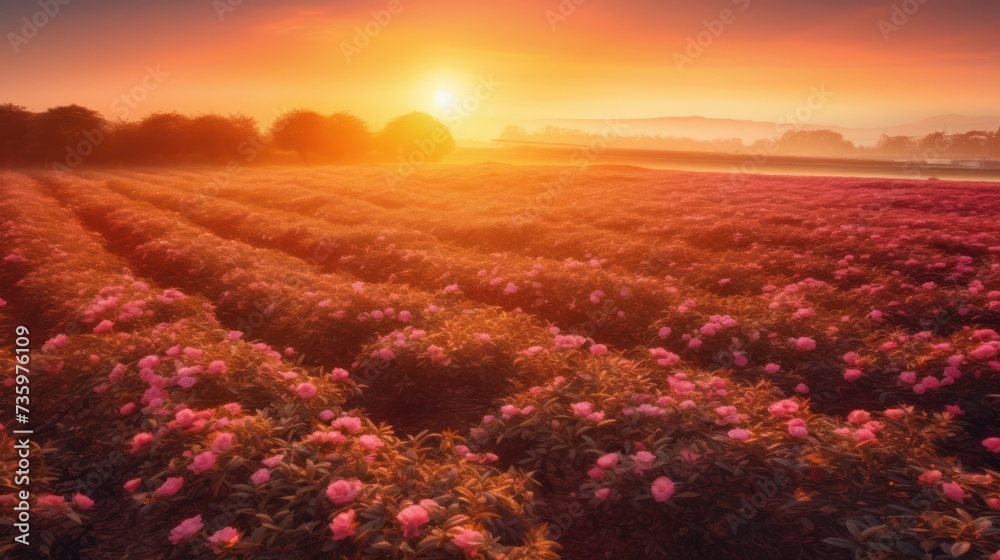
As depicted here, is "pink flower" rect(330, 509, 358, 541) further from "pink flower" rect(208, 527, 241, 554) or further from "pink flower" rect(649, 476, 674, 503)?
"pink flower" rect(649, 476, 674, 503)

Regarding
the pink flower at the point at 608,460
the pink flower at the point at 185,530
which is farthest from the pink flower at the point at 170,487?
the pink flower at the point at 608,460

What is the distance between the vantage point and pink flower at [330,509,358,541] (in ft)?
10.4

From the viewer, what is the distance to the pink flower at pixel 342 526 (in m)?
3.17

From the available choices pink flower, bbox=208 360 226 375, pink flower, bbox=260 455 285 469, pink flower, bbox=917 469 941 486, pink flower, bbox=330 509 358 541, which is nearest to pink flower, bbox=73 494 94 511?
pink flower, bbox=260 455 285 469

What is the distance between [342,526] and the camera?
3.18 m

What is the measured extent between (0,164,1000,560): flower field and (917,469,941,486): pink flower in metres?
0.02

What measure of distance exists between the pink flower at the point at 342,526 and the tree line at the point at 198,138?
7869cm

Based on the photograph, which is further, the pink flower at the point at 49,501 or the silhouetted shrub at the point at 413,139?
Answer: the silhouetted shrub at the point at 413,139

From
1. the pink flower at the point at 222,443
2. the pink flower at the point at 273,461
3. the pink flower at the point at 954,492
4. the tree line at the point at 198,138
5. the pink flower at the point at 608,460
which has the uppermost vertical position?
the tree line at the point at 198,138

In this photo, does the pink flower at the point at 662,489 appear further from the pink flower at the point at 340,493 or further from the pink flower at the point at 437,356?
the pink flower at the point at 437,356

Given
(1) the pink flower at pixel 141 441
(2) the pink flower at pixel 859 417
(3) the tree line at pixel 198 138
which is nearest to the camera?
(1) the pink flower at pixel 141 441

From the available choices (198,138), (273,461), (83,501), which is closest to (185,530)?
(273,461)

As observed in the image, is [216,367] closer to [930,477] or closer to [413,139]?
[930,477]

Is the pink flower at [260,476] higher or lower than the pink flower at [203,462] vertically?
lower
